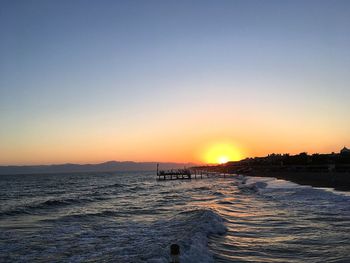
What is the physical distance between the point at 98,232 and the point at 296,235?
28.6ft

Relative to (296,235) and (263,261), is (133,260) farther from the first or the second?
(296,235)

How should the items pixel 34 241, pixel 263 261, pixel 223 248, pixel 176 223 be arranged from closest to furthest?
1. pixel 263 261
2. pixel 223 248
3. pixel 34 241
4. pixel 176 223

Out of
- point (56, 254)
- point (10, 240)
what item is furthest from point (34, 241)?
point (56, 254)

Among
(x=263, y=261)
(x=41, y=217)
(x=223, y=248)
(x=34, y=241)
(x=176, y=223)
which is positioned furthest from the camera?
(x=41, y=217)

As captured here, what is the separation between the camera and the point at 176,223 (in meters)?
19.2

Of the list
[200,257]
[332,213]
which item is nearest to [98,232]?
[200,257]

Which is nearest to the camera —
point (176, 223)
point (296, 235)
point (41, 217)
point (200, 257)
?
point (200, 257)

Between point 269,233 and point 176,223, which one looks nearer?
point 269,233

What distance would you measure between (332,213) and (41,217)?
17.5 metres

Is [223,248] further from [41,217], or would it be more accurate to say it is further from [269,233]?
[41,217]

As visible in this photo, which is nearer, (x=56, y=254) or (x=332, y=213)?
(x=56, y=254)

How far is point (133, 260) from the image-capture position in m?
11.3

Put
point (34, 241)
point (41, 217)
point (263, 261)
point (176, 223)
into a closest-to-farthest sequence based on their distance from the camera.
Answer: point (263, 261) < point (34, 241) < point (176, 223) < point (41, 217)

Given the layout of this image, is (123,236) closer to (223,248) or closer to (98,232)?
(98,232)
